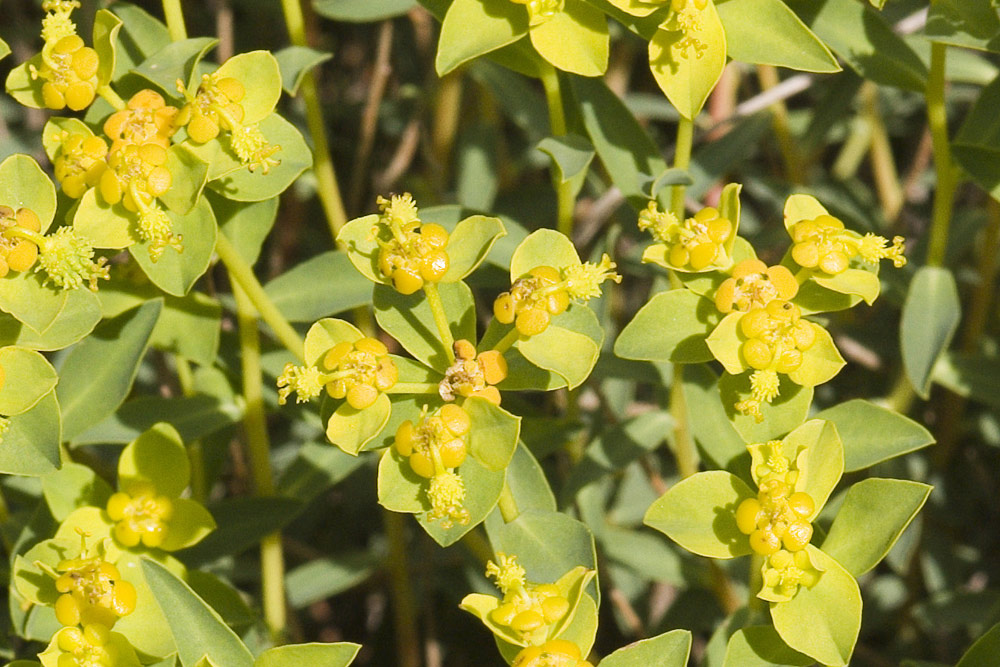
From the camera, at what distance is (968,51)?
2121mm

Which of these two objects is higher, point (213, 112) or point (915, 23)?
point (213, 112)

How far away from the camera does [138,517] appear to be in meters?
1.42

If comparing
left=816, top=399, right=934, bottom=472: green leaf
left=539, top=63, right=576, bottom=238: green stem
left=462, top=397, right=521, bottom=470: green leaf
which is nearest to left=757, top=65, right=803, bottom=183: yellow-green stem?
left=539, top=63, right=576, bottom=238: green stem

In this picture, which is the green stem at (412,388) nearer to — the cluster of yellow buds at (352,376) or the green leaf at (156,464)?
the cluster of yellow buds at (352,376)

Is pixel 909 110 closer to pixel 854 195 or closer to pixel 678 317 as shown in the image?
pixel 854 195

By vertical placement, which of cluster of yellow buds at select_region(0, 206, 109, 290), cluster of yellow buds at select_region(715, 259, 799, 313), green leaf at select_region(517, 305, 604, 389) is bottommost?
green leaf at select_region(517, 305, 604, 389)

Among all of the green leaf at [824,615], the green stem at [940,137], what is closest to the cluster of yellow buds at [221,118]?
the green leaf at [824,615]

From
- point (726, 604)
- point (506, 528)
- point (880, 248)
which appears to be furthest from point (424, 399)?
point (726, 604)

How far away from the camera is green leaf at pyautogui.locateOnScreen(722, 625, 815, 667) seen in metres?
1.30

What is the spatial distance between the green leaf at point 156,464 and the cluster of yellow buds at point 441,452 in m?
0.42

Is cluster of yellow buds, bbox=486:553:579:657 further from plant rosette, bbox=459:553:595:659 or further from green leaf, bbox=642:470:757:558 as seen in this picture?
green leaf, bbox=642:470:757:558

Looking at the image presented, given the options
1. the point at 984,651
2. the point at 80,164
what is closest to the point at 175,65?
the point at 80,164

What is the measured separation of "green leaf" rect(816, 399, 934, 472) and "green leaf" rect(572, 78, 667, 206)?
16.2 inches

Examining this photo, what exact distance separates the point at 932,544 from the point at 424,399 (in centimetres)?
138
